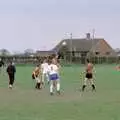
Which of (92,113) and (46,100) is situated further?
(46,100)

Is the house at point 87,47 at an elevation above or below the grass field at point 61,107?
above

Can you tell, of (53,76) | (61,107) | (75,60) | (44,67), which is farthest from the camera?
(75,60)

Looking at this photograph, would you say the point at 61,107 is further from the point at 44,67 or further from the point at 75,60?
the point at 75,60

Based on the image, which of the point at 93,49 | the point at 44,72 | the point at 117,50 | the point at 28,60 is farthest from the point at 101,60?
the point at 44,72

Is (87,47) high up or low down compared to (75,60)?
up

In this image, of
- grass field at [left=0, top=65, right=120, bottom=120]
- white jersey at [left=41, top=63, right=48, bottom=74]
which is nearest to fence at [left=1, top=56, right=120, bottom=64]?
white jersey at [left=41, top=63, right=48, bottom=74]

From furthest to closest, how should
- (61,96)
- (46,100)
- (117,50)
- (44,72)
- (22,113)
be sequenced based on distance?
(117,50), (44,72), (61,96), (46,100), (22,113)

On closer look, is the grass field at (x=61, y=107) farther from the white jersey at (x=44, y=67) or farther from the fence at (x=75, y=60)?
the fence at (x=75, y=60)

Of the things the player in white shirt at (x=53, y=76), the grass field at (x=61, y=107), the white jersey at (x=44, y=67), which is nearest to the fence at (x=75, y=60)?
the white jersey at (x=44, y=67)

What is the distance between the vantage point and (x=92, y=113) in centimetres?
1606

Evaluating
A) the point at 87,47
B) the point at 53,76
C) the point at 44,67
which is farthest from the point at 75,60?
the point at 53,76

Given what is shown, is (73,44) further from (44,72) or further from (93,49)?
(44,72)

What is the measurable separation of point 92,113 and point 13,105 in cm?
377

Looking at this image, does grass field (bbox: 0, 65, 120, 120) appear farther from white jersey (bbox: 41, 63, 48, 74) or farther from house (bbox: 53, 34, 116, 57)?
house (bbox: 53, 34, 116, 57)
